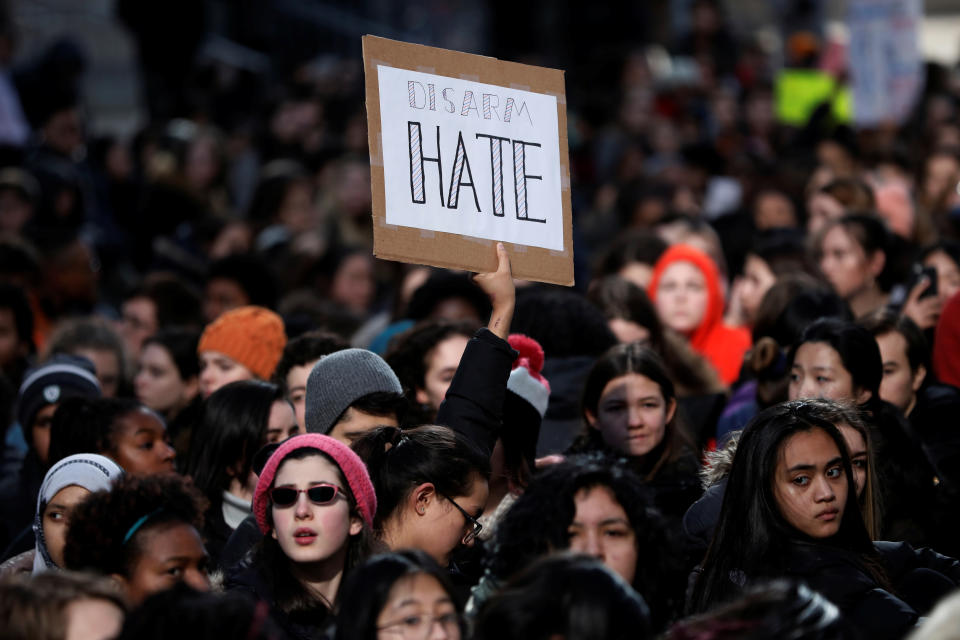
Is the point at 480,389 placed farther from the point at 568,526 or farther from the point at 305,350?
the point at 305,350

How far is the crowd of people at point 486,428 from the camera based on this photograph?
146 inches

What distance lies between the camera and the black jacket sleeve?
16.3ft

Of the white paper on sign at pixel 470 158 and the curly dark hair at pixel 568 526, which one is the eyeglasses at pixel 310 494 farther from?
the white paper on sign at pixel 470 158

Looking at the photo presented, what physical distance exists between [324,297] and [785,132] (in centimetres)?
650

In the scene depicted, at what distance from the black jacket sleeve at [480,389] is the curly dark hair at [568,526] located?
2.92ft

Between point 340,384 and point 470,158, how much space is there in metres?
0.93

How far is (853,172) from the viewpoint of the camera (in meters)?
12.7

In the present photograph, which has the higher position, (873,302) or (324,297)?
(324,297)

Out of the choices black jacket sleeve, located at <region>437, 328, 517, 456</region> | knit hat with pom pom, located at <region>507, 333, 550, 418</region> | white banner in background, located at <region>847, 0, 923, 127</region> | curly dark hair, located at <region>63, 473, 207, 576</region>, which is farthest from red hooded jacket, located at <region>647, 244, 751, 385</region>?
white banner in background, located at <region>847, 0, 923, 127</region>

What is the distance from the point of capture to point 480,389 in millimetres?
4992

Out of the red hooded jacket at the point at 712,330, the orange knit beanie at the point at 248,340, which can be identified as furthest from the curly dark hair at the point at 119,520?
the red hooded jacket at the point at 712,330

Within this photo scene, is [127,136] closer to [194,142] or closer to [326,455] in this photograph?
[194,142]

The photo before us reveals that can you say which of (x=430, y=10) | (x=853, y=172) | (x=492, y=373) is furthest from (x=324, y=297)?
(x=430, y=10)

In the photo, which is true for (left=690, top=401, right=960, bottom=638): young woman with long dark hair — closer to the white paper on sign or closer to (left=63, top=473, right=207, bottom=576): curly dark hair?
the white paper on sign
